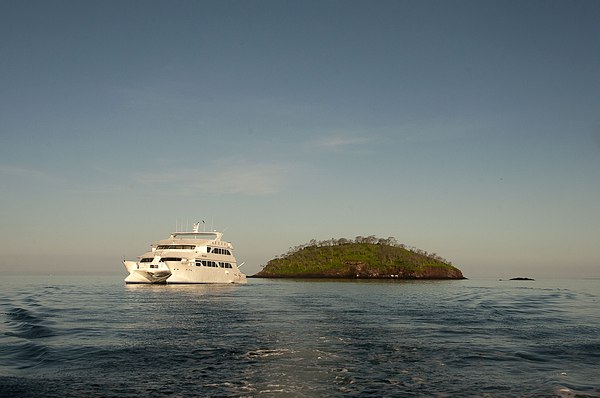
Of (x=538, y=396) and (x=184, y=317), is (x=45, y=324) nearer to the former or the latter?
(x=184, y=317)

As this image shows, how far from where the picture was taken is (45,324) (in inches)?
1102

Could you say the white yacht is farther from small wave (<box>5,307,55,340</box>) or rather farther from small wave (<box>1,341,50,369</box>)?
small wave (<box>1,341,50,369</box>)

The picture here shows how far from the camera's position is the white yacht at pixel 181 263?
83750mm

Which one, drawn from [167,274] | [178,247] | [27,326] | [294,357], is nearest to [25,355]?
[27,326]

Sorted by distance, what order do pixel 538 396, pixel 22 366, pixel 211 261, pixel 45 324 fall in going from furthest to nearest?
pixel 211 261
pixel 45 324
pixel 22 366
pixel 538 396

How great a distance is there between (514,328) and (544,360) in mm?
10683

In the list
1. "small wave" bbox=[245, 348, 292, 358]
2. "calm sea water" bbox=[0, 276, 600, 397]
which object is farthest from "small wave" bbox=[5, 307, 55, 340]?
"small wave" bbox=[245, 348, 292, 358]

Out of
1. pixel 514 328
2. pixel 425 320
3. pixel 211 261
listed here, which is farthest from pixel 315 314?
pixel 211 261

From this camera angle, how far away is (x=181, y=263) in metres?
84.2

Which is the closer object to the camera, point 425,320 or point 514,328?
point 514,328

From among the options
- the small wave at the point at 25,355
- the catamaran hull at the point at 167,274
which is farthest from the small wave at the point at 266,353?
the catamaran hull at the point at 167,274

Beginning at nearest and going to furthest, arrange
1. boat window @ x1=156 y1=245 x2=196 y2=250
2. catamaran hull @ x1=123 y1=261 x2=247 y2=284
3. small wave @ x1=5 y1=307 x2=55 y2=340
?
small wave @ x1=5 y1=307 x2=55 y2=340 → catamaran hull @ x1=123 y1=261 x2=247 y2=284 → boat window @ x1=156 y1=245 x2=196 y2=250

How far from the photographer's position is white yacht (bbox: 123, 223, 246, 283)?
83.8 meters

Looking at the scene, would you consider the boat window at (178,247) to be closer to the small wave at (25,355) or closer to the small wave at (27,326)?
the small wave at (27,326)
